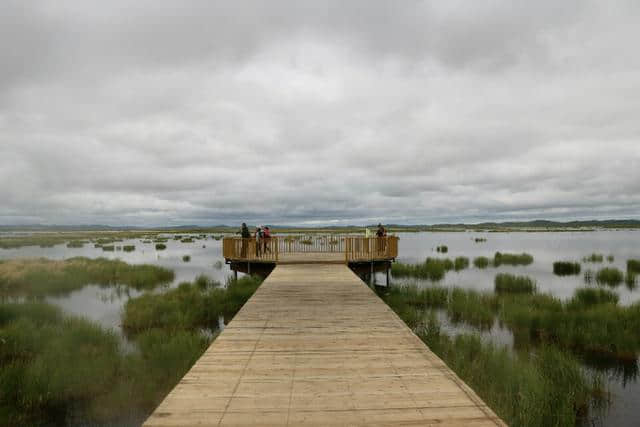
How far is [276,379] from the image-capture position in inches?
187

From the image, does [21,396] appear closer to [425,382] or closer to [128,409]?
[128,409]

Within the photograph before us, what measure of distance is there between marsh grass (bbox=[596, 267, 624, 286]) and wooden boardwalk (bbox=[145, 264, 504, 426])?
19.6m

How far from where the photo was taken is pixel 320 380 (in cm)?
469

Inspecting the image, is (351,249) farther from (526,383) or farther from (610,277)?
(610,277)

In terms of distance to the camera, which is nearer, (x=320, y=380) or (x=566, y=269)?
(x=320, y=380)

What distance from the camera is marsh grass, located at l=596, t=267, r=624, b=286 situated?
1998cm

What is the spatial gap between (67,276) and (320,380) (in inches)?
904

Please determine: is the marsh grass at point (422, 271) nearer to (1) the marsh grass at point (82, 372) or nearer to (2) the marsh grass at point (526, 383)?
(2) the marsh grass at point (526, 383)

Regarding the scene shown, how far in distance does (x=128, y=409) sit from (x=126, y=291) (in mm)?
14282

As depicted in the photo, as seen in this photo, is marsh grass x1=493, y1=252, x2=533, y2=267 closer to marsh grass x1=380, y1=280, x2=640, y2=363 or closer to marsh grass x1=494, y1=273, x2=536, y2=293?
marsh grass x1=494, y1=273, x2=536, y2=293

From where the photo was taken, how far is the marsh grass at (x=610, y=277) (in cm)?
1998

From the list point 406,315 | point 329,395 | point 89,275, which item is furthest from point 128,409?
point 89,275

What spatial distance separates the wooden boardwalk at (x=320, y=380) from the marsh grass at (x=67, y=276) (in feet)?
54.6

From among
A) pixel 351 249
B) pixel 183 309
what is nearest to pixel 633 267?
pixel 351 249
